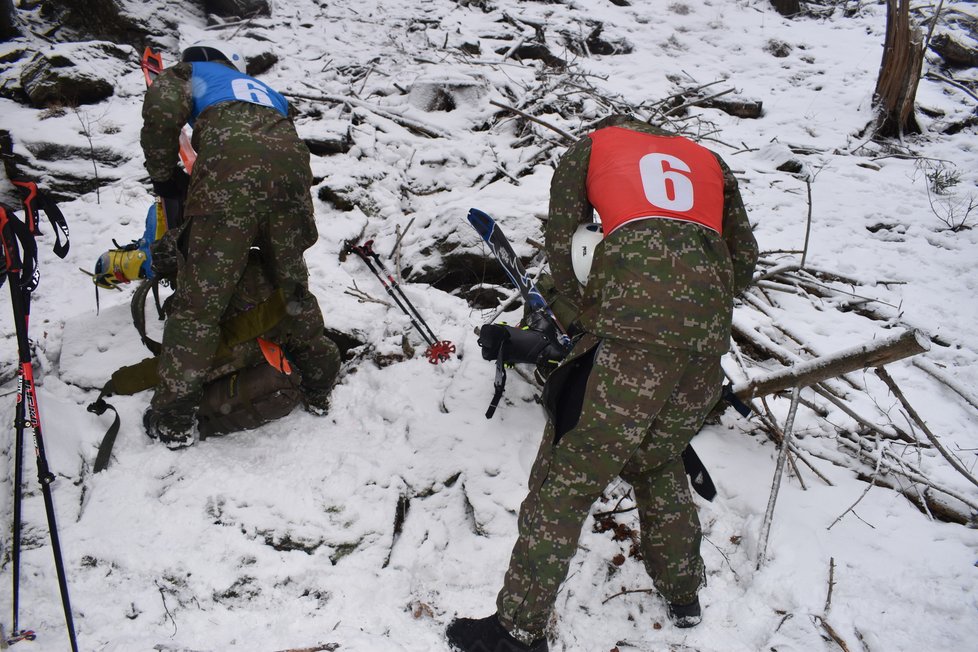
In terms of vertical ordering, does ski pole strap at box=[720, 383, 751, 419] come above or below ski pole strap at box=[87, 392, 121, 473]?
above

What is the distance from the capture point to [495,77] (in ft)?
26.7

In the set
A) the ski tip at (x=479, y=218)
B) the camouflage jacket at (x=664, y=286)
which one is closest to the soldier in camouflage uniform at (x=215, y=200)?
the ski tip at (x=479, y=218)

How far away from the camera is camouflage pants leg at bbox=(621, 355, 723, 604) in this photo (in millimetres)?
2373

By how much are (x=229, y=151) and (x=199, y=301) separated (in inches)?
34.4

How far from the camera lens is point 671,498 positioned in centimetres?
248

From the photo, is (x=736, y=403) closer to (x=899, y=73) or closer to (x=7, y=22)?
(x=899, y=73)

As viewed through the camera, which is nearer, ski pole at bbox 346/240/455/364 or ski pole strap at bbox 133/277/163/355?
ski pole strap at bbox 133/277/163/355

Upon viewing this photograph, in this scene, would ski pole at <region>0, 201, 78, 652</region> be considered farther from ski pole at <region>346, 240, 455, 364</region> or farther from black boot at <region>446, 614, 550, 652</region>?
ski pole at <region>346, 240, 455, 364</region>

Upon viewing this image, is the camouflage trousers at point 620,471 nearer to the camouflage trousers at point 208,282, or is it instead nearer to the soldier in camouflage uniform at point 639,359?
the soldier in camouflage uniform at point 639,359

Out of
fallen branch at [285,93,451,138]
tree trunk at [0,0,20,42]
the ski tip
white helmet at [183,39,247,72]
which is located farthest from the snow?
tree trunk at [0,0,20,42]

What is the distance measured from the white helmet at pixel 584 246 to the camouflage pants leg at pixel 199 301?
185 cm

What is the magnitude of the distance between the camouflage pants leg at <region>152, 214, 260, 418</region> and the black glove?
1.74 ft

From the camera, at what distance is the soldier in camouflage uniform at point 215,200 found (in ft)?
9.92

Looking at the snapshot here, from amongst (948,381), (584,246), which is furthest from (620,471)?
(948,381)
